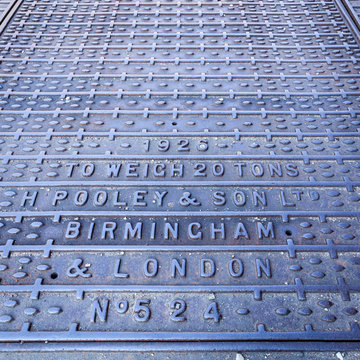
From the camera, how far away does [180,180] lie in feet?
9.08

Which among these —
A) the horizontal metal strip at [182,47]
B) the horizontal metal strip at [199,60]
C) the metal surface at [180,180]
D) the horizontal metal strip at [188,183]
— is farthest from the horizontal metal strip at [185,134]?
the horizontal metal strip at [182,47]

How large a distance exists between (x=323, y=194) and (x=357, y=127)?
0.88 meters

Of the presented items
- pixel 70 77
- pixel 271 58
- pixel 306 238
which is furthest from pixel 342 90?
pixel 70 77

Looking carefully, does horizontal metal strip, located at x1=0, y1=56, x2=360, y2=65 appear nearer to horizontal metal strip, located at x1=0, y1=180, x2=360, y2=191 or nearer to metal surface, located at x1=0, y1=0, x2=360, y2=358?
metal surface, located at x1=0, y1=0, x2=360, y2=358

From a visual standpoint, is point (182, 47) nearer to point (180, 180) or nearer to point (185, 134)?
point (185, 134)

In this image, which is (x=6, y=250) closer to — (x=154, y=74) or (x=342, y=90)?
(x=154, y=74)

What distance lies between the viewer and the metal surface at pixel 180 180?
2156mm

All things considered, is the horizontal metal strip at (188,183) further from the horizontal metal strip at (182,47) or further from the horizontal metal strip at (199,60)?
the horizontal metal strip at (182,47)

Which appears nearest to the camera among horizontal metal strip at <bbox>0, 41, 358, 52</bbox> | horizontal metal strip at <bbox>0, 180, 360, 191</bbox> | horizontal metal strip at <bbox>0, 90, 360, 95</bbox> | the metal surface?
the metal surface

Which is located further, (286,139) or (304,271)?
(286,139)

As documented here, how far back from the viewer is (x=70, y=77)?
11.5 feet

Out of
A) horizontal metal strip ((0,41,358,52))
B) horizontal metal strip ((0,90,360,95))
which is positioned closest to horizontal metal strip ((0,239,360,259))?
horizontal metal strip ((0,90,360,95))

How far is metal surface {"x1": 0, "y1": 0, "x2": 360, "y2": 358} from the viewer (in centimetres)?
216

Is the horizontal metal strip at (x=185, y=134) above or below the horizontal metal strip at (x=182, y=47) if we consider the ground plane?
below
